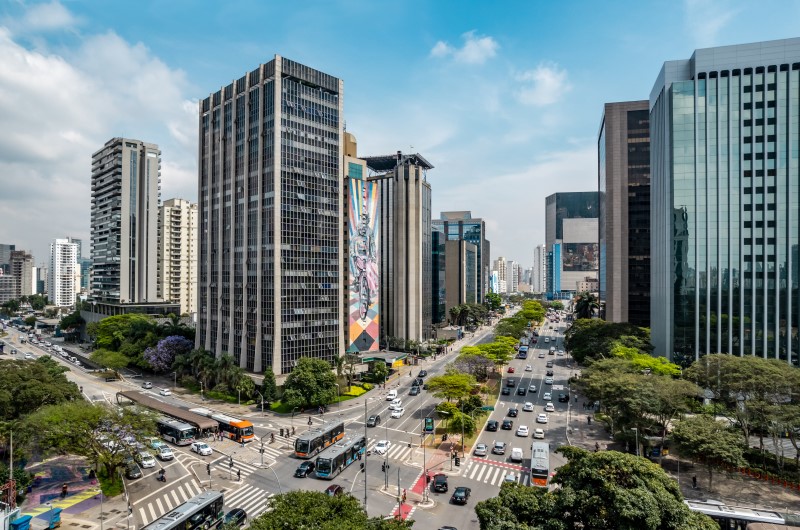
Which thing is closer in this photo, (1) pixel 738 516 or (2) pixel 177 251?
(1) pixel 738 516

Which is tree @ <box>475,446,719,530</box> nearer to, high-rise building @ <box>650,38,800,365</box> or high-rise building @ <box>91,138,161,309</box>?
high-rise building @ <box>650,38,800,365</box>

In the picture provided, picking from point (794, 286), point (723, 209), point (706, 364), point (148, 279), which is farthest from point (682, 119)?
point (148, 279)

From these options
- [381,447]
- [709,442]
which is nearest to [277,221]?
[381,447]

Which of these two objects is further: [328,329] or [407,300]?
[407,300]

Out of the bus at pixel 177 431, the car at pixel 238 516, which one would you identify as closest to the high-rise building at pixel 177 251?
the bus at pixel 177 431

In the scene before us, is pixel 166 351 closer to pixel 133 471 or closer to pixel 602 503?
pixel 133 471

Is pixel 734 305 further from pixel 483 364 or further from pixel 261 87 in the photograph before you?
pixel 261 87

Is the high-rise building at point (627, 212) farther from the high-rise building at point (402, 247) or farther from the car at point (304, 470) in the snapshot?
the car at point (304, 470)
